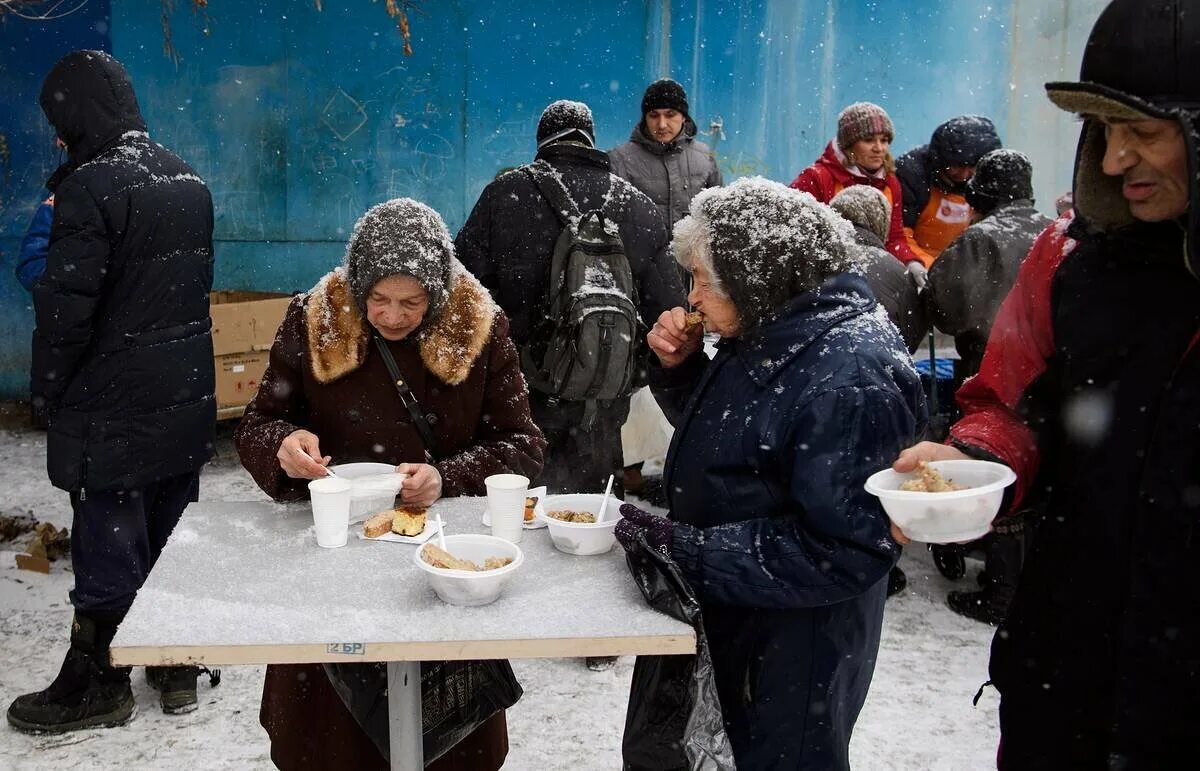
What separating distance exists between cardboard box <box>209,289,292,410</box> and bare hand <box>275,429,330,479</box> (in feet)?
13.3

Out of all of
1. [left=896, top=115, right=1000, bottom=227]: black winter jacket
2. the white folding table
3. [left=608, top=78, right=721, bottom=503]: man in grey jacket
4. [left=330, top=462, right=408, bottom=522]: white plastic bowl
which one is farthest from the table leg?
[left=896, top=115, right=1000, bottom=227]: black winter jacket

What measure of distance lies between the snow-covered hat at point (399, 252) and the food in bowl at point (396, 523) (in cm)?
62

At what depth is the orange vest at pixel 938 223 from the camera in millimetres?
6301

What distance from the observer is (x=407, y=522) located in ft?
9.20

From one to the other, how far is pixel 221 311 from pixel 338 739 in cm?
443

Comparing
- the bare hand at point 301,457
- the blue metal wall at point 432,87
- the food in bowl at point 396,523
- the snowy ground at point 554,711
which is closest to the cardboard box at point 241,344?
the blue metal wall at point 432,87

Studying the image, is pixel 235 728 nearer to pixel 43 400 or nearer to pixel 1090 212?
pixel 43 400

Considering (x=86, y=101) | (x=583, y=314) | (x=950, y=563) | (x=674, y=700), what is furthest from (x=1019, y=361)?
(x=950, y=563)

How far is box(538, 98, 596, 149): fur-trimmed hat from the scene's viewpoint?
4.73 metres

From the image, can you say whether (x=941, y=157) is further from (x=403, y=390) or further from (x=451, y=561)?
(x=451, y=561)

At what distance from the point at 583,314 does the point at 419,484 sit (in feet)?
5.33

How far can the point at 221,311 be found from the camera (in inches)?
264

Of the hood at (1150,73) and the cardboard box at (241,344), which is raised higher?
the hood at (1150,73)

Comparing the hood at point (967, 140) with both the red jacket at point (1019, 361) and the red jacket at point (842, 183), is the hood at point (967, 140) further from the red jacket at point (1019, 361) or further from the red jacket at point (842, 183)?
the red jacket at point (1019, 361)
